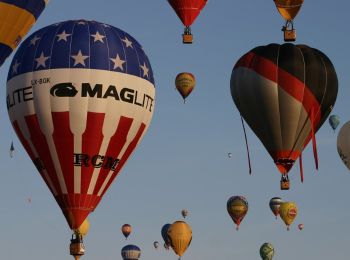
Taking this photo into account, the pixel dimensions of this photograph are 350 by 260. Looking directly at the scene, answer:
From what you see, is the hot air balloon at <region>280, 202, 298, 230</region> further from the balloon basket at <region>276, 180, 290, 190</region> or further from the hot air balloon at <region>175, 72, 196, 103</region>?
the balloon basket at <region>276, 180, 290, 190</region>

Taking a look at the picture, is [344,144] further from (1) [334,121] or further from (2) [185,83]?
(1) [334,121]

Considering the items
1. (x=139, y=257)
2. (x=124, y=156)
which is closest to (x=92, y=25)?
(x=124, y=156)

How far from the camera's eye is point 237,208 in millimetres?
68125

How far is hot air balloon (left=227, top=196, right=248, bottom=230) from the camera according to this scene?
6755cm

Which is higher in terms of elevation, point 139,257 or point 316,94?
point 316,94

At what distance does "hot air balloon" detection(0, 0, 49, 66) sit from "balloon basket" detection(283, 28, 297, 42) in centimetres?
985

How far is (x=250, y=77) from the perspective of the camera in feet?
148

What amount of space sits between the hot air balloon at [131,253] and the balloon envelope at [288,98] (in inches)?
1326

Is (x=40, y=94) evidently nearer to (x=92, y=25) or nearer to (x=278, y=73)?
(x=92, y=25)

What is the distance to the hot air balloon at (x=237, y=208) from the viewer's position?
67550mm

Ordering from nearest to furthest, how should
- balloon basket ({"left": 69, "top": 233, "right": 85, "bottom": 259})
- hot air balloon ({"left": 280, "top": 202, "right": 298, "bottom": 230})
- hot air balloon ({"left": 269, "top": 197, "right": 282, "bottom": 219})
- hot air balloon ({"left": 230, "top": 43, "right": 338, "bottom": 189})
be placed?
balloon basket ({"left": 69, "top": 233, "right": 85, "bottom": 259}) < hot air balloon ({"left": 230, "top": 43, "right": 338, "bottom": 189}) < hot air balloon ({"left": 280, "top": 202, "right": 298, "bottom": 230}) < hot air balloon ({"left": 269, "top": 197, "right": 282, "bottom": 219})

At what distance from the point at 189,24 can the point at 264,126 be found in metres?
8.51

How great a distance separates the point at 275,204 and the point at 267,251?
12.7ft

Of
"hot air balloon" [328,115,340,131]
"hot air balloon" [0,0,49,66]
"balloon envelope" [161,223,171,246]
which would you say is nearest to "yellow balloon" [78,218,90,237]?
"hot air balloon" [0,0,49,66]
